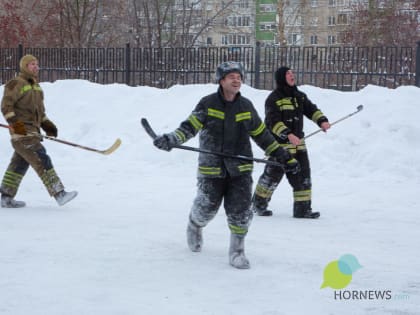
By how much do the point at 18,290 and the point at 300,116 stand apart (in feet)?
13.4

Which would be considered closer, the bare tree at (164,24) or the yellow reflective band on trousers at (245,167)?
the yellow reflective band on trousers at (245,167)

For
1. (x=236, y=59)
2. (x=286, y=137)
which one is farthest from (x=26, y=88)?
(x=236, y=59)

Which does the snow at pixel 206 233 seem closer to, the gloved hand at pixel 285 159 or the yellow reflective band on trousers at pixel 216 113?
the gloved hand at pixel 285 159

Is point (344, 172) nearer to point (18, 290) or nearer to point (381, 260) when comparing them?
point (381, 260)

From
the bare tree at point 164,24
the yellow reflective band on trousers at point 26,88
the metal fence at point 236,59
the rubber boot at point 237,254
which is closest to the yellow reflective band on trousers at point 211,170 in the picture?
the rubber boot at point 237,254

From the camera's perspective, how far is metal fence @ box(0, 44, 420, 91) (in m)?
14.5

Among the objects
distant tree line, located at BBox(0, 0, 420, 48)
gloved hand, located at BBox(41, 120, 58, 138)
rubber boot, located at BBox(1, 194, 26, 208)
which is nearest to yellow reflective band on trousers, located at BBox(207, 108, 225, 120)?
gloved hand, located at BBox(41, 120, 58, 138)

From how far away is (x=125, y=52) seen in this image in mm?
16781

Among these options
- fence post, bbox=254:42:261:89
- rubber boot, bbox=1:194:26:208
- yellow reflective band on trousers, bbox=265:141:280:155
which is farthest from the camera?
fence post, bbox=254:42:261:89

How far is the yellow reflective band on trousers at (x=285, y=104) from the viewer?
7066 mm

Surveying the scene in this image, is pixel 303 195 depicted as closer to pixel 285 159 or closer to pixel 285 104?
pixel 285 104

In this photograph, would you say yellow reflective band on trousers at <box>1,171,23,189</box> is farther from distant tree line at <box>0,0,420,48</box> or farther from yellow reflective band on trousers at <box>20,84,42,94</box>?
distant tree line at <box>0,0,420,48</box>

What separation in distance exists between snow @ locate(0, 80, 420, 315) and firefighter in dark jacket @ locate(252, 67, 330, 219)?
273mm

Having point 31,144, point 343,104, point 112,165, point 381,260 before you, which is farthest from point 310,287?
point 343,104
